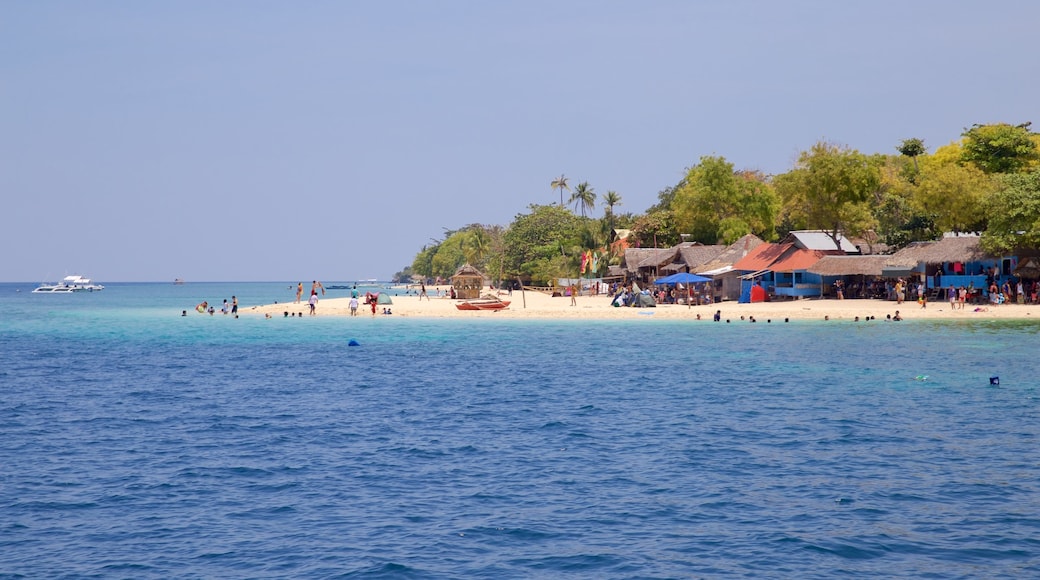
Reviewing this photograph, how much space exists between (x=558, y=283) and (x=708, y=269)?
1091 inches

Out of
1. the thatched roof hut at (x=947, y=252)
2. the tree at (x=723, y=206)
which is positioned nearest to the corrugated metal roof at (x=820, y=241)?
the thatched roof hut at (x=947, y=252)

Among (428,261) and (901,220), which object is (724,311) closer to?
(901,220)

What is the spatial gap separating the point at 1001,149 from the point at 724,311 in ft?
70.5

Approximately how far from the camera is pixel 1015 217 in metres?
48.2

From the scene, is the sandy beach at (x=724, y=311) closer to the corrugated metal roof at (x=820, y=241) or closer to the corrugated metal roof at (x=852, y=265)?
the corrugated metal roof at (x=852, y=265)

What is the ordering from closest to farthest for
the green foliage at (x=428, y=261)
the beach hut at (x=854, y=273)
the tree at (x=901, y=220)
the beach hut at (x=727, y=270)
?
the beach hut at (x=854, y=273), the tree at (x=901, y=220), the beach hut at (x=727, y=270), the green foliage at (x=428, y=261)

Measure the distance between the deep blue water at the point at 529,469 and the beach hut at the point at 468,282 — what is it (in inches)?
1728

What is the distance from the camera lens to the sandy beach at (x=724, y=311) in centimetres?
4916

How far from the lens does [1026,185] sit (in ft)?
163

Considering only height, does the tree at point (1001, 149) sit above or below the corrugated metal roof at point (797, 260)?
above

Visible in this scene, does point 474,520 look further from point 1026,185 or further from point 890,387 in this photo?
point 1026,185

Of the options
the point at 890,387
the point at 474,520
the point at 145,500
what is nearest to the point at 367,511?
the point at 474,520

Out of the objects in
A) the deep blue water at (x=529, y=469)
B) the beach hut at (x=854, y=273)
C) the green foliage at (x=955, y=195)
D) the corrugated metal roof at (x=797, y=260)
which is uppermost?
the green foliage at (x=955, y=195)

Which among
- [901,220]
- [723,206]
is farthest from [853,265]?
[723,206]
